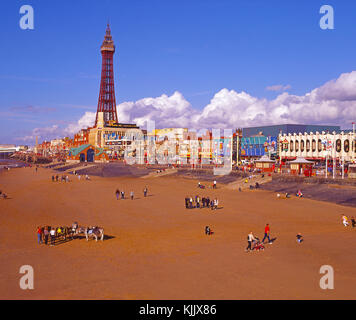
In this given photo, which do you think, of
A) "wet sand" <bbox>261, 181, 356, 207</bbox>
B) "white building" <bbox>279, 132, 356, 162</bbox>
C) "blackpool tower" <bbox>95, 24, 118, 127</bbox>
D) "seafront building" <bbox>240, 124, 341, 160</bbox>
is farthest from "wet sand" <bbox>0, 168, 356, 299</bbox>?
"blackpool tower" <bbox>95, 24, 118, 127</bbox>

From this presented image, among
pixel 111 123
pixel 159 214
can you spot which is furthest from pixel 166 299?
pixel 111 123

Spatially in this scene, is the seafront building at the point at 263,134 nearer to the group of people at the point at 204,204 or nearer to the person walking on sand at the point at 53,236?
the group of people at the point at 204,204

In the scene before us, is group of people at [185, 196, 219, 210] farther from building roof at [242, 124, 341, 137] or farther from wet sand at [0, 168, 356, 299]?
building roof at [242, 124, 341, 137]

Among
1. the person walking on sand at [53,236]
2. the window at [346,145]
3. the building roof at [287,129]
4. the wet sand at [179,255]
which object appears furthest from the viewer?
the building roof at [287,129]

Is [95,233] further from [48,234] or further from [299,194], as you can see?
[299,194]

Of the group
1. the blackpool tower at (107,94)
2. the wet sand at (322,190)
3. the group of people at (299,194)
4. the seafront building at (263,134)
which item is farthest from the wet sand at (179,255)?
the blackpool tower at (107,94)

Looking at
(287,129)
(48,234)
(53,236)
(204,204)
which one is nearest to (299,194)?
(204,204)

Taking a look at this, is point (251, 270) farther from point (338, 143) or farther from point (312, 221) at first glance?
point (338, 143)

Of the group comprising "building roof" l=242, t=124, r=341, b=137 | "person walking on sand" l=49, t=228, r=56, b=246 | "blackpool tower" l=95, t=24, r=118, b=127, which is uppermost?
"blackpool tower" l=95, t=24, r=118, b=127

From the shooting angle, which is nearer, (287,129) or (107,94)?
(287,129)
